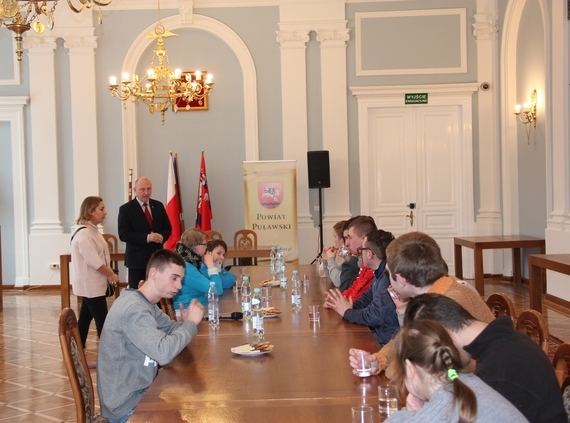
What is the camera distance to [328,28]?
36.1 ft

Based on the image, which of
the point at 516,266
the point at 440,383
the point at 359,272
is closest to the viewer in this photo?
the point at 440,383

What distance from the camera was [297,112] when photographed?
1104 centimetres

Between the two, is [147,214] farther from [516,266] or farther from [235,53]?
[516,266]

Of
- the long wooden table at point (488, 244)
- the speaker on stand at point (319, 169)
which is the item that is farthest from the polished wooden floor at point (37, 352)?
the speaker on stand at point (319, 169)

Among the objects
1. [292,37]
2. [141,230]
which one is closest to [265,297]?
[141,230]

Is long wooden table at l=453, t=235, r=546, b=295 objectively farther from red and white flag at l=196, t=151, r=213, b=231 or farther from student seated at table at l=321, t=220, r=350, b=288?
red and white flag at l=196, t=151, r=213, b=231

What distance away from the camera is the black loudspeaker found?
10.5m

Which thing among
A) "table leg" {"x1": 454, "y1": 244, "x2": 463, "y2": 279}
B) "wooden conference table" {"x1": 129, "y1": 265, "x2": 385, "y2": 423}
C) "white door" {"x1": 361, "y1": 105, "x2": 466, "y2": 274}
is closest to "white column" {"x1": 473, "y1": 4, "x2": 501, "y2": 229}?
"white door" {"x1": 361, "y1": 105, "x2": 466, "y2": 274}

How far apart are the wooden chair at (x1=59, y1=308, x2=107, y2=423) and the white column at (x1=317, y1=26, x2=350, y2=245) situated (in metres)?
7.90

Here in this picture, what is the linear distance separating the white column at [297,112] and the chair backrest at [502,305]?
7.34 m

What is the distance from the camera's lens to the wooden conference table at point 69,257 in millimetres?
8508

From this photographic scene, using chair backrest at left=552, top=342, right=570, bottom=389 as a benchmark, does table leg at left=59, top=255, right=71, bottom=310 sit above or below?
below

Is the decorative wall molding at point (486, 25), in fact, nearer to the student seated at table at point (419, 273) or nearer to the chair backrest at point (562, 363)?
the student seated at table at point (419, 273)

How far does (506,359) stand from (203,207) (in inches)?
343
